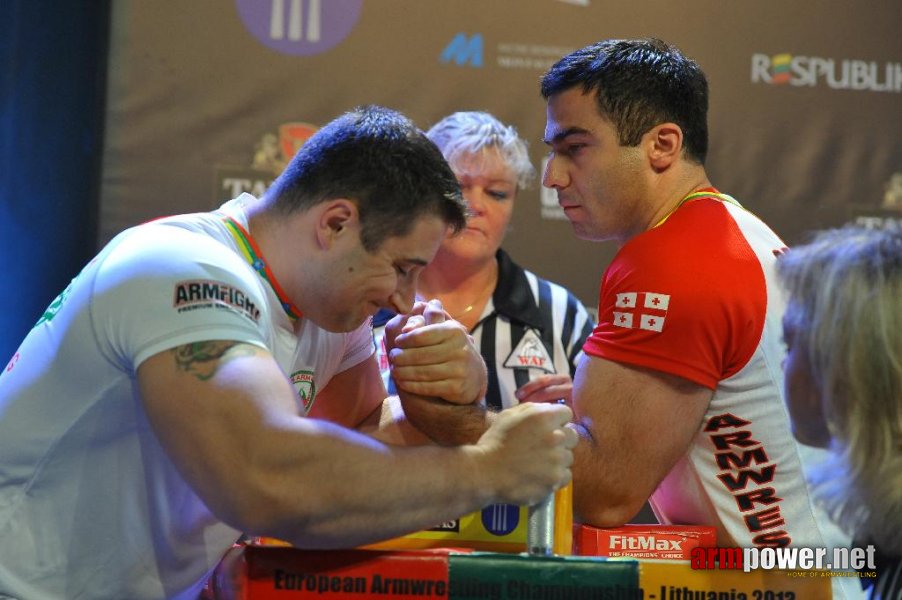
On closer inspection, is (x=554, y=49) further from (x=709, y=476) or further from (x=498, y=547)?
(x=498, y=547)

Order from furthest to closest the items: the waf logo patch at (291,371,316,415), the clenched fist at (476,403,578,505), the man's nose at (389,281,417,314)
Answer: the waf logo patch at (291,371,316,415) → the man's nose at (389,281,417,314) → the clenched fist at (476,403,578,505)

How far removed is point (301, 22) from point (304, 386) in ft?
6.24

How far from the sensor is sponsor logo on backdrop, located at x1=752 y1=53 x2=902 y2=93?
3506 mm

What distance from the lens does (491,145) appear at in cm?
300

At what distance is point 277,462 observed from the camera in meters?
1.27

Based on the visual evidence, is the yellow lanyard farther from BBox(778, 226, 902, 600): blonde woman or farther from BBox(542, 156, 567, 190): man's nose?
BBox(778, 226, 902, 600): blonde woman

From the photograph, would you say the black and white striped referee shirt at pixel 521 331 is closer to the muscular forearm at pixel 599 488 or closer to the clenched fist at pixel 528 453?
the muscular forearm at pixel 599 488

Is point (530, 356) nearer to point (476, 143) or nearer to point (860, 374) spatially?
point (476, 143)

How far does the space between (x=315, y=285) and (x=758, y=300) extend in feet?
2.55

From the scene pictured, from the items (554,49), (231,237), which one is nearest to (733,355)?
(231,237)

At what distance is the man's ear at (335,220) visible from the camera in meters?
1.59

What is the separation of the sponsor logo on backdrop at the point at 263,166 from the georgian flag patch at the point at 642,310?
6.07 ft
